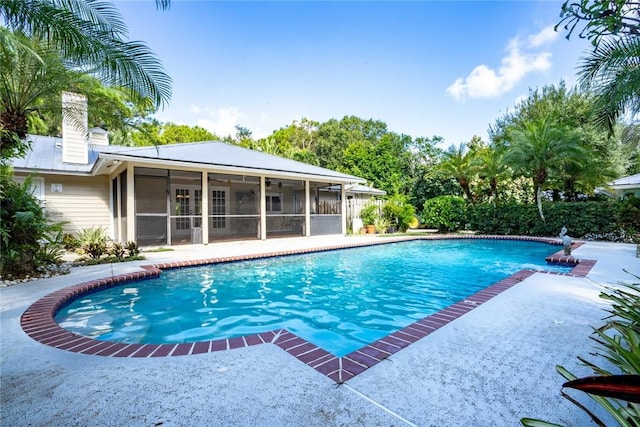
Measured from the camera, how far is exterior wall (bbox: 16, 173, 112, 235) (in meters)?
12.0

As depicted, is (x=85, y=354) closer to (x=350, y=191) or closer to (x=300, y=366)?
(x=300, y=366)

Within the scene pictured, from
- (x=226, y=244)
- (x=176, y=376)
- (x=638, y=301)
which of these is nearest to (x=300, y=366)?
(x=176, y=376)

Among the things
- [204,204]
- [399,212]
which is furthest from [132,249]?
[399,212]

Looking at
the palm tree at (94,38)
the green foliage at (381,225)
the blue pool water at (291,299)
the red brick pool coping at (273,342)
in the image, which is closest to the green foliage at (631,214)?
the blue pool water at (291,299)

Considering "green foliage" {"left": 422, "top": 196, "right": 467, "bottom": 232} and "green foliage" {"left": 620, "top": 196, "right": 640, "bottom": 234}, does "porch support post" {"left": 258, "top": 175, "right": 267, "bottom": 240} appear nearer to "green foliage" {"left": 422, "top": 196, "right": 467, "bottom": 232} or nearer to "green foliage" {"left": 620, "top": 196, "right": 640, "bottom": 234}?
"green foliage" {"left": 422, "top": 196, "right": 467, "bottom": 232}

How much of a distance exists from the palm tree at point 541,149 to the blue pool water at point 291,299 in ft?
21.7

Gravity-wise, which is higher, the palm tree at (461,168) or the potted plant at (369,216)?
the palm tree at (461,168)

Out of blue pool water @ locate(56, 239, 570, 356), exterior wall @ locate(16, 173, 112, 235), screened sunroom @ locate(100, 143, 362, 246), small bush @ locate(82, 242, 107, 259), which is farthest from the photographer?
exterior wall @ locate(16, 173, 112, 235)

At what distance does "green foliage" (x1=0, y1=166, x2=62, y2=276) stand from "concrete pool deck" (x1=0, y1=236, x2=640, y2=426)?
374 centimetres

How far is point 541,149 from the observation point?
47.3 feet

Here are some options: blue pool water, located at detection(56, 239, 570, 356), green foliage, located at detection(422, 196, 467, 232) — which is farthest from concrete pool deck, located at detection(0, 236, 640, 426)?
green foliage, located at detection(422, 196, 467, 232)

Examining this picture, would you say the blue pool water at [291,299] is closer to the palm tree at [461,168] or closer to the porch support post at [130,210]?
the porch support post at [130,210]

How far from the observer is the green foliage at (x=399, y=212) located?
18.2 metres

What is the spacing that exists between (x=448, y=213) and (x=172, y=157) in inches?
556
